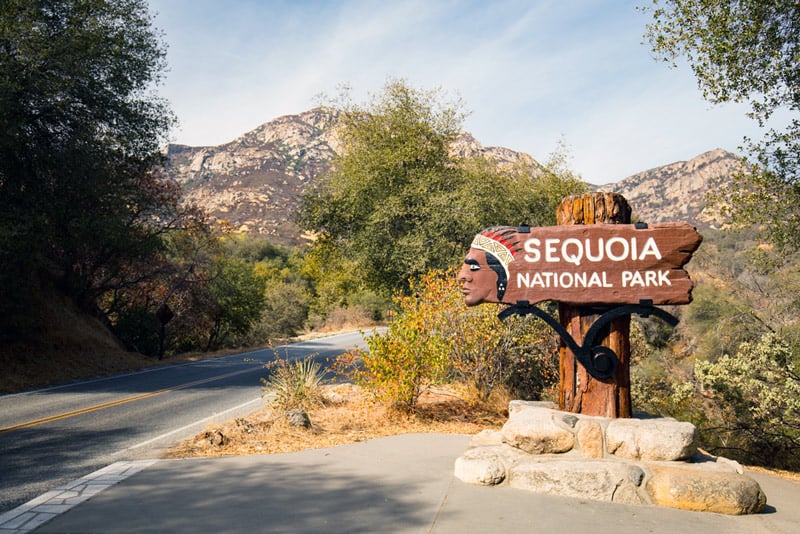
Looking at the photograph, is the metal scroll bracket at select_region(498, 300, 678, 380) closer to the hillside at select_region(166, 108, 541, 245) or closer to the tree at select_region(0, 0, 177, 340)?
the tree at select_region(0, 0, 177, 340)

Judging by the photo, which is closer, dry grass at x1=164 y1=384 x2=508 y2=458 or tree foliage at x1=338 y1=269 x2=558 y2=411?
dry grass at x1=164 y1=384 x2=508 y2=458

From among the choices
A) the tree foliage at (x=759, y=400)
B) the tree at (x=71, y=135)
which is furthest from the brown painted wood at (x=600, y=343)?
the tree at (x=71, y=135)

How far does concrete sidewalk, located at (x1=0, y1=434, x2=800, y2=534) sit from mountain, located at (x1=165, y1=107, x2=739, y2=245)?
50.5 ft

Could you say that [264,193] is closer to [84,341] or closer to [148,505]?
[84,341]

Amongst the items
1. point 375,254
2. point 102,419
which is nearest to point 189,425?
point 102,419

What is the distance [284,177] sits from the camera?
116188 mm

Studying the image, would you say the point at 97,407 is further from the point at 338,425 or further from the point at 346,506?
the point at 346,506

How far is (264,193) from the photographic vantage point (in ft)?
349

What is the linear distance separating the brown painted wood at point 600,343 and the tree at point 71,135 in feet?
42.5

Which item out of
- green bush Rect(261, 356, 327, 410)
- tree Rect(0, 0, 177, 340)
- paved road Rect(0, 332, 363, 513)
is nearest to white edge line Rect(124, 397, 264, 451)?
paved road Rect(0, 332, 363, 513)

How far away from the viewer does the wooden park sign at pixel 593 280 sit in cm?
615

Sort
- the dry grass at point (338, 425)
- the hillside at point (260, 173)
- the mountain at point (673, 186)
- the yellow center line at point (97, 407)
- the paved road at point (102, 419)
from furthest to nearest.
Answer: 1. the hillside at point (260, 173)
2. the mountain at point (673, 186)
3. the yellow center line at point (97, 407)
4. the dry grass at point (338, 425)
5. the paved road at point (102, 419)

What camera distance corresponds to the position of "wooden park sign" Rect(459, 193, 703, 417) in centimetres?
615

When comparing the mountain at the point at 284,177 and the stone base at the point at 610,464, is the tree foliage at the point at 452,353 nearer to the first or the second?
the stone base at the point at 610,464
